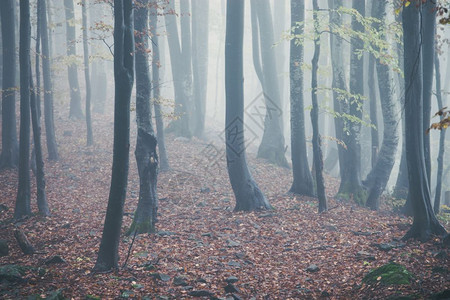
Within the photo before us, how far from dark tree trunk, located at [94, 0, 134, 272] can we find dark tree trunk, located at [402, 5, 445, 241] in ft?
20.0

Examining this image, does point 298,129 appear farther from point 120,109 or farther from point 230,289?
point 120,109

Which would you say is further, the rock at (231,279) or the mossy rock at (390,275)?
the rock at (231,279)

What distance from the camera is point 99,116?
25641 mm

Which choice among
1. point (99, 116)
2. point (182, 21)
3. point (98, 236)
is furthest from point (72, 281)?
point (99, 116)

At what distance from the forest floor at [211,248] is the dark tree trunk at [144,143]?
1.85 feet

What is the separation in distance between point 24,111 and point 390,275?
9.86 m

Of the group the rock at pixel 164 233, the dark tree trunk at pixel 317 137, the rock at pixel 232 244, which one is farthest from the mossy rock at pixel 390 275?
the dark tree trunk at pixel 317 137

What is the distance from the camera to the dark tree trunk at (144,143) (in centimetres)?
982

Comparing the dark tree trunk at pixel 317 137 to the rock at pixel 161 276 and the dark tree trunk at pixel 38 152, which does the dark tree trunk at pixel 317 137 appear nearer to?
the rock at pixel 161 276

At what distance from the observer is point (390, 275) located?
6.43 metres

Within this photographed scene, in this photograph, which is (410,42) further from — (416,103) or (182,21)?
(182,21)

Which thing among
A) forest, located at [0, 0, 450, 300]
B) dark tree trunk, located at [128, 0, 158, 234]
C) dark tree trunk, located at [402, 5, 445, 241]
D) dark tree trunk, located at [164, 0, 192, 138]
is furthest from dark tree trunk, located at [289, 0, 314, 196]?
dark tree trunk, located at [164, 0, 192, 138]

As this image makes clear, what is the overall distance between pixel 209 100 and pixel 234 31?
46.2 metres

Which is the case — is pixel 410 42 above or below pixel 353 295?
above
